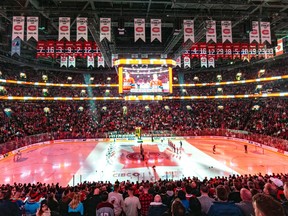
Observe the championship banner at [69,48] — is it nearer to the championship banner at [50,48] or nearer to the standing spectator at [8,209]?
the championship banner at [50,48]

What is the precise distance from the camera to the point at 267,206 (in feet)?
6.08

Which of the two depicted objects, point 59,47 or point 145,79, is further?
point 145,79

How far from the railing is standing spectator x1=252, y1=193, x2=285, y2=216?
2368 centimetres

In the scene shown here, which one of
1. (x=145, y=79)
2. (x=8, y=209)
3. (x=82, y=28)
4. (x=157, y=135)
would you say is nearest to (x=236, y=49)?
(x=145, y=79)

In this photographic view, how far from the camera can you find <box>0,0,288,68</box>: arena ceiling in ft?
47.3

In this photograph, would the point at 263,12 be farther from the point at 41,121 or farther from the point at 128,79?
the point at 41,121

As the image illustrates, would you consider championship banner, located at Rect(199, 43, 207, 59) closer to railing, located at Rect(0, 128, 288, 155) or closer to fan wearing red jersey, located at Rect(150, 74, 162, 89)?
fan wearing red jersey, located at Rect(150, 74, 162, 89)

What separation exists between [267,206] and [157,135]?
33.0m

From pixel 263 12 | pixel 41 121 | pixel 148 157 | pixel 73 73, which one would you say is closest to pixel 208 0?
pixel 263 12

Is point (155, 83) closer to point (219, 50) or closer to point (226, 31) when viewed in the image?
point (219, 50)

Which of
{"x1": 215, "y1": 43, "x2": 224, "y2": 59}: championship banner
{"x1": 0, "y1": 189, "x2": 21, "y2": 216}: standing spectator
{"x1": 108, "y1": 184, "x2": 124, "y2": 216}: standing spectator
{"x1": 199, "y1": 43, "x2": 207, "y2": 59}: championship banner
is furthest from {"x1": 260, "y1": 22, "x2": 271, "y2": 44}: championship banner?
{"x1": 0, "y1": 189, "x2": 21, "y2": 216}: standing spectator

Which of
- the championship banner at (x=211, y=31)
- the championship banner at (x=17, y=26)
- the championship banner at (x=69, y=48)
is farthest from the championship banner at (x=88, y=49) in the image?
the championship banner at (x=211, y=31)

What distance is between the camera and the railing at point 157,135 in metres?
22.0

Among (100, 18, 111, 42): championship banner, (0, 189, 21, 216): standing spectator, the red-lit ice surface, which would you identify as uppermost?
(100, 18, 111, 42): championship banner
